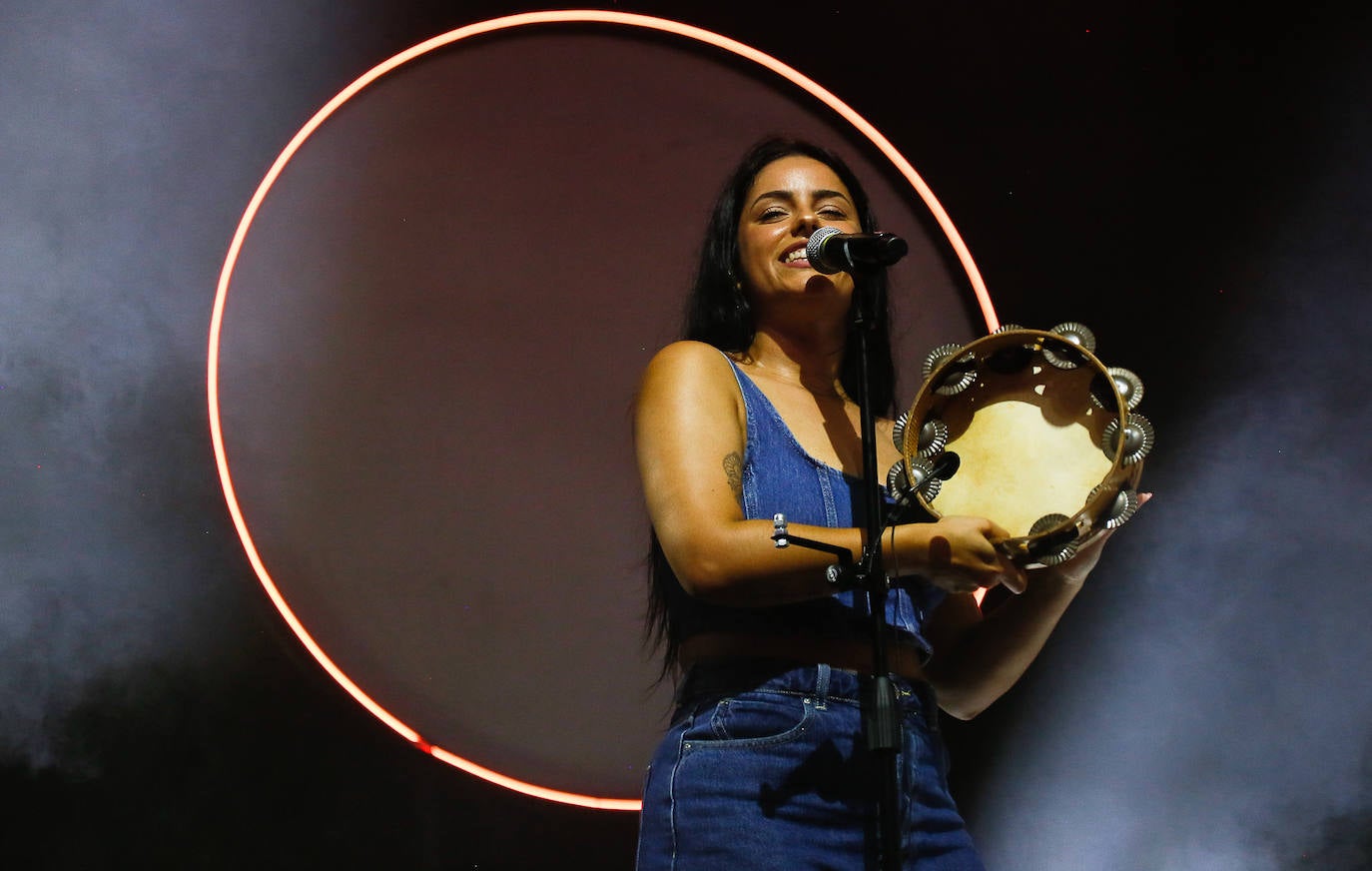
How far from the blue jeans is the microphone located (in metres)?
0.51

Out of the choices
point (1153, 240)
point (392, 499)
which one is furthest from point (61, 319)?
point (1153, 240)

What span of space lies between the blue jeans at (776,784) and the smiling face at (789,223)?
67cm

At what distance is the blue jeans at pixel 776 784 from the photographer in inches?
61.6

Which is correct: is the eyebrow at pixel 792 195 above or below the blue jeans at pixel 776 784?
above

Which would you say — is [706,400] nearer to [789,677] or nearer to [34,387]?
[789,677]

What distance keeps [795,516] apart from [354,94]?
1.45m

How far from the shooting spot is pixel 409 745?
247 cm

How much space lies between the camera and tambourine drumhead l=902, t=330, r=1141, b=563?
167 cm

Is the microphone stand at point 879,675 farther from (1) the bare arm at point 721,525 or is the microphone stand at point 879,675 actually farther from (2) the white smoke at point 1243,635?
(2) the white smoke at point 1243,635

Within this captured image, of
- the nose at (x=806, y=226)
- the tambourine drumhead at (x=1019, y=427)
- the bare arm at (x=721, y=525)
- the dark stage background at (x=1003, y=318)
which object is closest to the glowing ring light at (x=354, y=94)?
the dark stage background at (x=1003, y=318)

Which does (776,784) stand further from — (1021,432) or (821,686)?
(1021,432)

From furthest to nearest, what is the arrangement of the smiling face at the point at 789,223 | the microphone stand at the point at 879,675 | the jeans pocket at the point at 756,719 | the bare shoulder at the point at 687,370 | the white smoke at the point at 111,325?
the white smoke at the point at 111,325 < the smiling face at the point at 789,223 < the bare shoulder at the point at 687,370 < the jeans pocket at the point at 756,719 < the microphone stand at the point at 879,675

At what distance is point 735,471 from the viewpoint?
5.64 ft

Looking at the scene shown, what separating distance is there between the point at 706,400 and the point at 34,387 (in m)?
1.37
